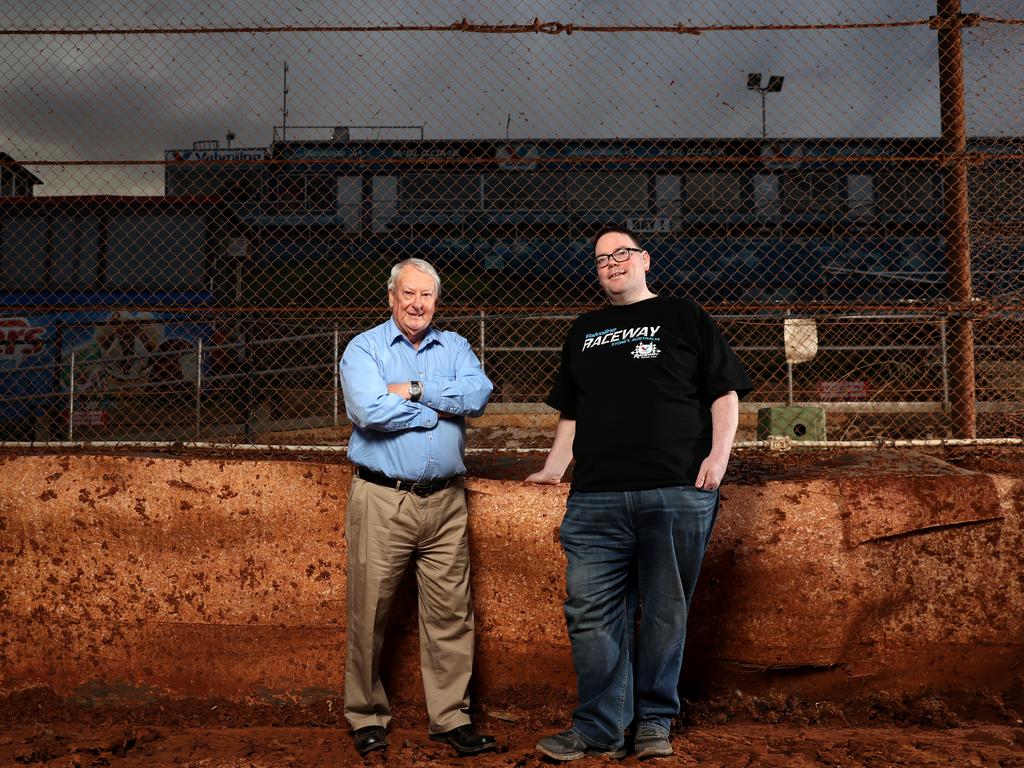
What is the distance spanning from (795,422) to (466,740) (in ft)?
8.25

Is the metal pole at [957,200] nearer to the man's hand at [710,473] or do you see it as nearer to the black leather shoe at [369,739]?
the man's hand at [710,473]

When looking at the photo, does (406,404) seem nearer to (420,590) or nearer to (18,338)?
(420,590)

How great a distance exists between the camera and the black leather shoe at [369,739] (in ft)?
9.34

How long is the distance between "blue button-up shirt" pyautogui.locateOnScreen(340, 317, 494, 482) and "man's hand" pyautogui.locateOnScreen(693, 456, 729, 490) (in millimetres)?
829

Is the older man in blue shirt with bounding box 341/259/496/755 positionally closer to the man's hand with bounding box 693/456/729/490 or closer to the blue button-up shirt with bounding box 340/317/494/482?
the blue button-up shirt with bounding box 340/317/494/482

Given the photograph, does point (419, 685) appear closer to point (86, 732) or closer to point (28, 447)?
point (86, 732)

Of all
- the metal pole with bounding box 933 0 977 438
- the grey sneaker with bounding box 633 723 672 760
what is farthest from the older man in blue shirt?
the metal pole with bounding box 933 0 977 438

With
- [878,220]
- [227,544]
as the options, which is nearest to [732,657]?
[227,544]

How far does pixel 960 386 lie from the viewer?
407 centimetres

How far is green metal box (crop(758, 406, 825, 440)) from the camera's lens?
14.3 ft

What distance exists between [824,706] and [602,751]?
1.17 metres

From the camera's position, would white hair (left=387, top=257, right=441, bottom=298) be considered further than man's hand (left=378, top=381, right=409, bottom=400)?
Yes

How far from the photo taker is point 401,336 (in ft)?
9.81

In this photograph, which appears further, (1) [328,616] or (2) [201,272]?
(2) [201,272]
